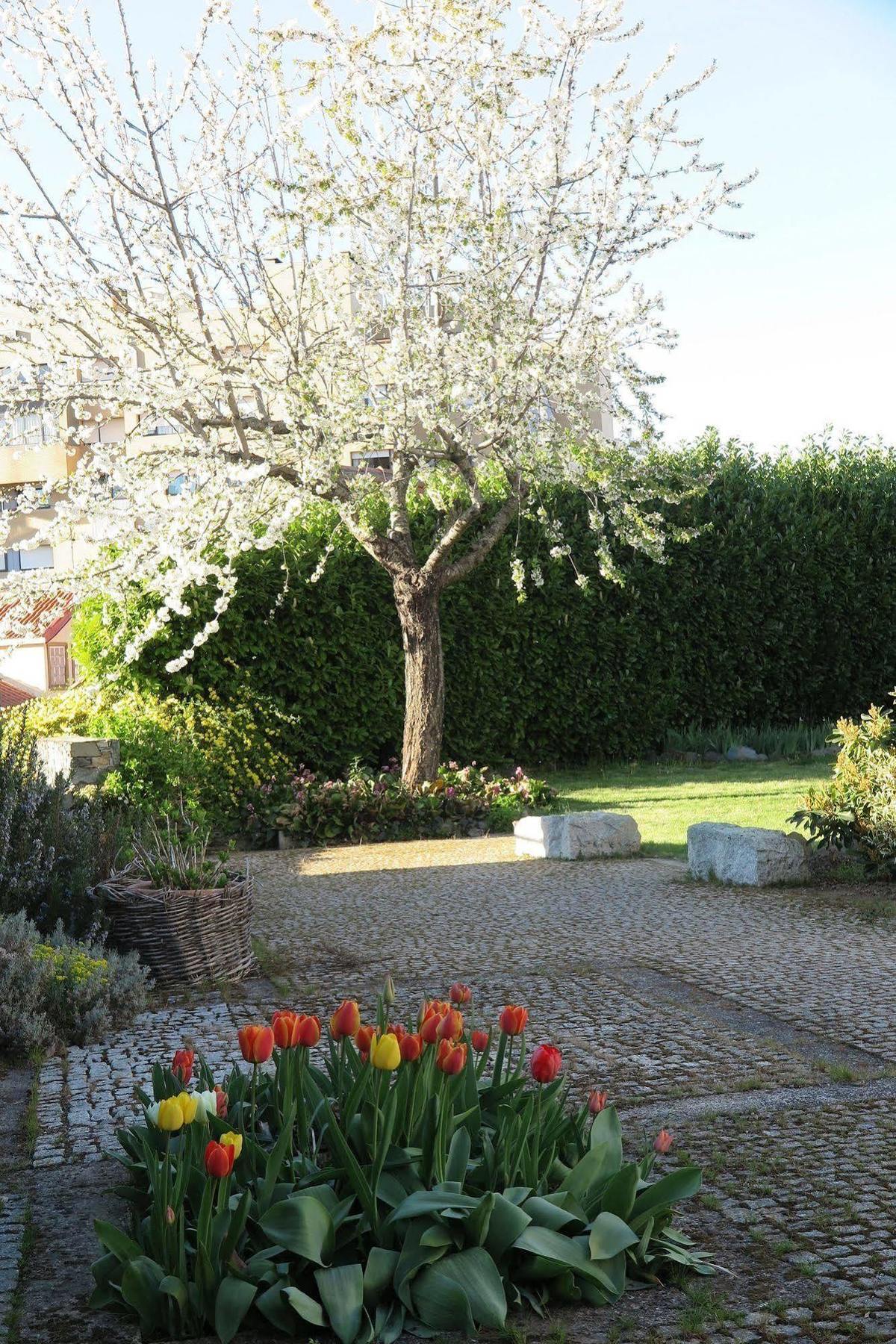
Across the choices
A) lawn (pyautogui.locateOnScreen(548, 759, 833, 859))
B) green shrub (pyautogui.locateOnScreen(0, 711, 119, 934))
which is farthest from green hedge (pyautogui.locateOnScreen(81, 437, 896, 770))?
green shrub (pyautogui.locateOnScreen(0, 711, 119, 934))

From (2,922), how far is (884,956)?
3.82 meters

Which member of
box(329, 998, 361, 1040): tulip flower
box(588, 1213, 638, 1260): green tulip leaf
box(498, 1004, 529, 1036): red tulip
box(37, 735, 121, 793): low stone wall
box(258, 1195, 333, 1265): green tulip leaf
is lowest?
box(588, 1213, 638, 1260): green tulip leaf

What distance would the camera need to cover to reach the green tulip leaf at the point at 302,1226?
95.1 inches

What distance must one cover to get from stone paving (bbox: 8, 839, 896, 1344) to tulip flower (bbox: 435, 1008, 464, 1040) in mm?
560

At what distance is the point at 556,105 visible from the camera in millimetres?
9836

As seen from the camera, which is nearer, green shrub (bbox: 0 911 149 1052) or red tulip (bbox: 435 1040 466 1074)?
red tulip (bbox: 435 1040 466 1074)

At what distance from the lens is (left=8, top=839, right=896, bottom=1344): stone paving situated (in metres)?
2.57

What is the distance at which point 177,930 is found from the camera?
5359mm

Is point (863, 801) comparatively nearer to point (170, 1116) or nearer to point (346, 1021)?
point (346, 1021)

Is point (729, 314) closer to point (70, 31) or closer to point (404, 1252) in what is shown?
point (404, 1252)

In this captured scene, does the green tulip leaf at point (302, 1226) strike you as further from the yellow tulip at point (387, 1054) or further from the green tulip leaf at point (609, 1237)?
the green tulip leaf at point (609, 1237)

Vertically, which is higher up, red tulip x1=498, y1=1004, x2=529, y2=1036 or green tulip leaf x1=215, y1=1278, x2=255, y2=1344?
red tulip x1=498, y1=1004, x2=529, y2=1036

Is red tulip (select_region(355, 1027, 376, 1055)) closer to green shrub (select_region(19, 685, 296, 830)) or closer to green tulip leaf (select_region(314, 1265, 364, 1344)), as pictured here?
green tulip leaf (select_region(314, 1265, 364, 1344))

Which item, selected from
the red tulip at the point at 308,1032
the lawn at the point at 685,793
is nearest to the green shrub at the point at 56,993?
the red tulip at the point at 308,1032
